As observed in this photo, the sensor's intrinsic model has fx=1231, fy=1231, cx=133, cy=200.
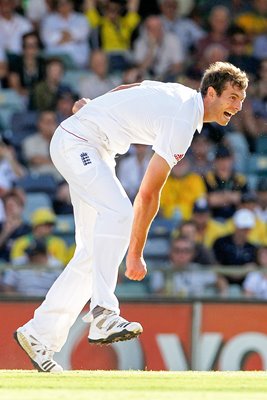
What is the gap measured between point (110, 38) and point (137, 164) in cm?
278

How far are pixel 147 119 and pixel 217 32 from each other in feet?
30.1

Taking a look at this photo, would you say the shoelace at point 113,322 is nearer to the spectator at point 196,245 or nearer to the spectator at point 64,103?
the spectator at point 196,245

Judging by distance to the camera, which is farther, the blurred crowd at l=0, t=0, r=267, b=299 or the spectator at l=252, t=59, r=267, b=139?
the spectator at l=252, t=59, r=267, b=139

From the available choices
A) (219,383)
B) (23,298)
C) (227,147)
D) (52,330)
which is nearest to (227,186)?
(227,147)

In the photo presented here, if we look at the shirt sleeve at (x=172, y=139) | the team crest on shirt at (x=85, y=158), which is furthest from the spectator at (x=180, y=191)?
the shirt sleeve at (x=172, y=139)

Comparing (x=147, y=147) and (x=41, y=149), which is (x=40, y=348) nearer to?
(x=147, y=147)

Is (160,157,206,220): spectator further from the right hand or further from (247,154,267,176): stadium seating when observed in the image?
the right hand

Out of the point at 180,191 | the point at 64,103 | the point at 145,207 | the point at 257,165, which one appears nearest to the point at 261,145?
the point at 257,165

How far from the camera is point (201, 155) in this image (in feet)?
47.3

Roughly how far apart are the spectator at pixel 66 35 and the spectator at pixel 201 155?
2.26 m

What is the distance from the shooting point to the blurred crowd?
41.8 ft

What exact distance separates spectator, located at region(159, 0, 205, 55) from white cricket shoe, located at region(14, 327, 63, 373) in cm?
909

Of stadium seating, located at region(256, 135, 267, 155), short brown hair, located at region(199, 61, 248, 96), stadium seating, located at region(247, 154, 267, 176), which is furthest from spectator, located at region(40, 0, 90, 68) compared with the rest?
short brown hair, located at region(199, 61, 248, 96)

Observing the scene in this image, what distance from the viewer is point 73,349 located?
1152 cm
